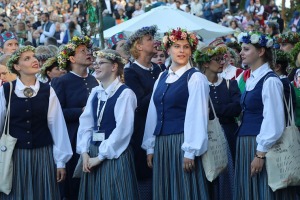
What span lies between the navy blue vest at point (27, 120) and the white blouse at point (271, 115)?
1925mm

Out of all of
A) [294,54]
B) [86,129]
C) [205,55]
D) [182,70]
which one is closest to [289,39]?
[294,54]

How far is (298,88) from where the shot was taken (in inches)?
312

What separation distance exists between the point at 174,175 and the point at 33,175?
4.13 ft

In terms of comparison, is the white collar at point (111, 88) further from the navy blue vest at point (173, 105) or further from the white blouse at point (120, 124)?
the navy blue vest at point (173, 105)

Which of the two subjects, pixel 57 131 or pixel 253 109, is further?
pixel 57 131

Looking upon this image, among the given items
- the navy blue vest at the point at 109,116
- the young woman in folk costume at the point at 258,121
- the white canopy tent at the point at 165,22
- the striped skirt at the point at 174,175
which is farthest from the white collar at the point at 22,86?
→ the white canopy tent at the point at 165,22

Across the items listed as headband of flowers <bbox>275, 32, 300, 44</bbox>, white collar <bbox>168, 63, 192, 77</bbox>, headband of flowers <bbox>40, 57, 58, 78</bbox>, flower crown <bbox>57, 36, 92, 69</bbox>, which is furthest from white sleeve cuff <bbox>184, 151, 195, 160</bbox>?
headband of flowers <bbox>275, 32, 300, 44</bbox>

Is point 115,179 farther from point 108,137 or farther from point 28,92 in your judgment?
point 28,92

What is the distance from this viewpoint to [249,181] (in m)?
6.92

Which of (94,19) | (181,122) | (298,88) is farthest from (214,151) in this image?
(94,19)

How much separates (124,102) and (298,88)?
192 cm

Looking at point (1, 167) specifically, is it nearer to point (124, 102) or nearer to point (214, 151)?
point (124, 102)

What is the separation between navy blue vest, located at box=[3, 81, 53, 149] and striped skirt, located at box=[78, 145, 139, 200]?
0.55m

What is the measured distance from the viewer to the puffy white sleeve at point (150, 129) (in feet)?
23.8
